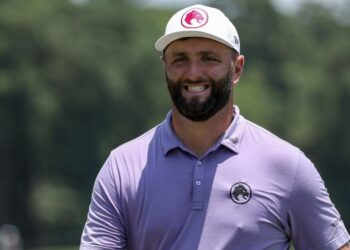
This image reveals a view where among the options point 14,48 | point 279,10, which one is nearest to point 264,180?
point 14,48

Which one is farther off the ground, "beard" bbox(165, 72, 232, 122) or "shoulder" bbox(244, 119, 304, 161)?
"beard" bbox(165, 72, 232, 122)

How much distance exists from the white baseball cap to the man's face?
0.04 m

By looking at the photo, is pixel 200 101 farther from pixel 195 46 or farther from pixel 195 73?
pixel 195 46

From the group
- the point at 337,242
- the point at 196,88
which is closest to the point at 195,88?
the point at 196,88

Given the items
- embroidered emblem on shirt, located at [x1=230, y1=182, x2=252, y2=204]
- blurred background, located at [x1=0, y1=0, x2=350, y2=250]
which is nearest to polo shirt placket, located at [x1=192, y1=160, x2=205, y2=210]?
embroidered emblem on shirt, located at [x1=230, y1=182, x2=252, y2=204]

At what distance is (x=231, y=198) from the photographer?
5629mm

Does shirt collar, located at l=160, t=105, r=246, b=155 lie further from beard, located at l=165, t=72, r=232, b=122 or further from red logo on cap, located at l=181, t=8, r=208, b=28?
red logo on cap, located at l=181, t=8, r=208, b=28

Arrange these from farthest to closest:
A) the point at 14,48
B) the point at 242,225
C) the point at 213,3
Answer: the point at 213,3 → the point at 14,48 → the point at 242,225

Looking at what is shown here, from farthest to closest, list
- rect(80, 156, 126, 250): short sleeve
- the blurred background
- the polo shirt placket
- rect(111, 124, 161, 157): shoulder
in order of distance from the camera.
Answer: the blurred background, rect(111, 124, 161, 157): shoulder, rect(80, 156, 126, 250): short sleeve, the polo shirt placket

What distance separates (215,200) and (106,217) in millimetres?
438

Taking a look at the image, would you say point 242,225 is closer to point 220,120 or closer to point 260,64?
point 220,120

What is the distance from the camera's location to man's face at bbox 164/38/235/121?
18.6 feet

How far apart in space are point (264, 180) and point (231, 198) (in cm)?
15

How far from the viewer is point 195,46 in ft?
18.7
